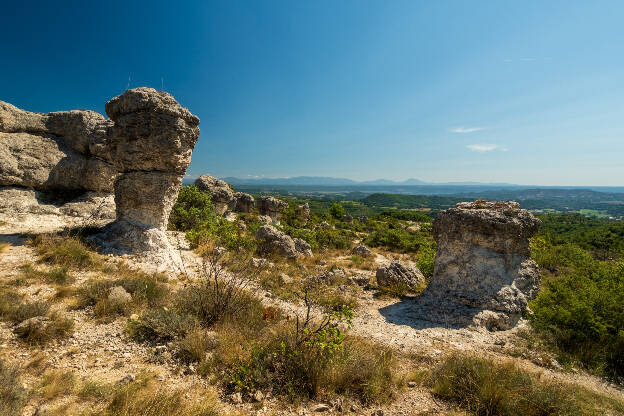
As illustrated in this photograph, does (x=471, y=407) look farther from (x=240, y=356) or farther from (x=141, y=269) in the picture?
(x=141, y=269)

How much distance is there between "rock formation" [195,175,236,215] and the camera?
22.3 m

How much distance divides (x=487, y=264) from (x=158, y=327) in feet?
28.0

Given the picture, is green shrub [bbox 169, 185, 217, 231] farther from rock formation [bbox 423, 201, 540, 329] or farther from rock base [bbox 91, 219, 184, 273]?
rock formation [bbox 423, 201, 540, 329]

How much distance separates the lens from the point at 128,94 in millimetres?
9688

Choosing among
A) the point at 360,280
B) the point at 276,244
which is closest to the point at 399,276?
the point at 360,280

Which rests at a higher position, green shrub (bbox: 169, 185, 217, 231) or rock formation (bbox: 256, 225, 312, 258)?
green shrub (bbox: 169, 185, 217, 231)

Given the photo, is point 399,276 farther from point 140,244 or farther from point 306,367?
point 140,244

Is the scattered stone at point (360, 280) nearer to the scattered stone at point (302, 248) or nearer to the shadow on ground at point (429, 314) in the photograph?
the shadow on ground at point (429, 314)

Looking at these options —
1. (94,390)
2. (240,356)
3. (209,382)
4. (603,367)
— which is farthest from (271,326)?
(603,367)

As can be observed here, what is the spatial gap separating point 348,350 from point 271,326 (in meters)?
1.77

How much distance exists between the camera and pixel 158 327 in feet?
16.0

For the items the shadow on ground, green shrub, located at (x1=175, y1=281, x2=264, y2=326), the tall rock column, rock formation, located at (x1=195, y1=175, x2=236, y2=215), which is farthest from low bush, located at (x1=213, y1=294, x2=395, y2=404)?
rock formation, located at (x1=195, y1=175, x2=236, y2=215)

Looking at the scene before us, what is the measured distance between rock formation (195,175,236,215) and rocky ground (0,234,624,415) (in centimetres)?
1432

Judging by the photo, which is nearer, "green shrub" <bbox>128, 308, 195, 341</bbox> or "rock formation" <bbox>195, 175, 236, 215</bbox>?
"green shrub" <bbox>128, 308, 195, 341</bbox>
